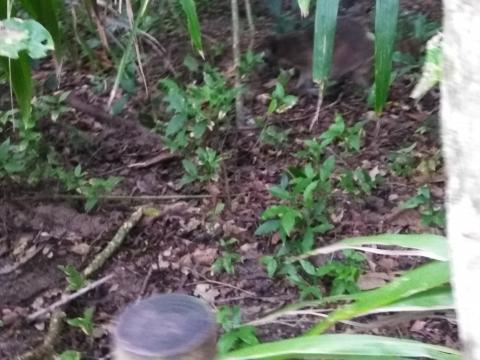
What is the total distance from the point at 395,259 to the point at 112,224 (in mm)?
888

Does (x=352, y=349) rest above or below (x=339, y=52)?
above

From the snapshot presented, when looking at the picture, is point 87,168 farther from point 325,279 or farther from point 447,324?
point 447,324

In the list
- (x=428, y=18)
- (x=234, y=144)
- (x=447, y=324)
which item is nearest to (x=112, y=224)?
(x=234, y=144)

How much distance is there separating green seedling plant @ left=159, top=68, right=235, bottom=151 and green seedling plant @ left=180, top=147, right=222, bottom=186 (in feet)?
0.22

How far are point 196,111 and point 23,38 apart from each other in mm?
1301

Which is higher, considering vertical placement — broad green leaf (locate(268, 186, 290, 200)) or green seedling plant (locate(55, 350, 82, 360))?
broad green leaf (locate(268, 186, 290, 200))

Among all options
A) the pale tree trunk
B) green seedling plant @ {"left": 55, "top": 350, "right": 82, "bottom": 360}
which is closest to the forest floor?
green seedling plant @ {"left": 55, "top": 350, "right": 82, "bottom": 360}

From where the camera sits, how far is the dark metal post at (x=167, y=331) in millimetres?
632

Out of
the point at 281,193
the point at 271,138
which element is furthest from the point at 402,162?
the point at 281,193

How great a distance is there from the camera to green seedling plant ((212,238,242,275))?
244 centimetres

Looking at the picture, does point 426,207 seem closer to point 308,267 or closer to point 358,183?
point 358,183

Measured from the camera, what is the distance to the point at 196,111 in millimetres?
2775

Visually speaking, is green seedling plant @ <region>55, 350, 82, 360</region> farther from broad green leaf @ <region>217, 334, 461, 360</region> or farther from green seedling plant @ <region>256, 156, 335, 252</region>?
broad green leaf @ <region>217, 334, 461, 360</region>

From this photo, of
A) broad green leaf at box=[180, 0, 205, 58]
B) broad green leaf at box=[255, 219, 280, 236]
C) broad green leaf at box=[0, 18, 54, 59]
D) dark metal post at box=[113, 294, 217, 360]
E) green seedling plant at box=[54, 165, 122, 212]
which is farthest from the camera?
green seedling plant at box=[54, 165, 122, 212]
